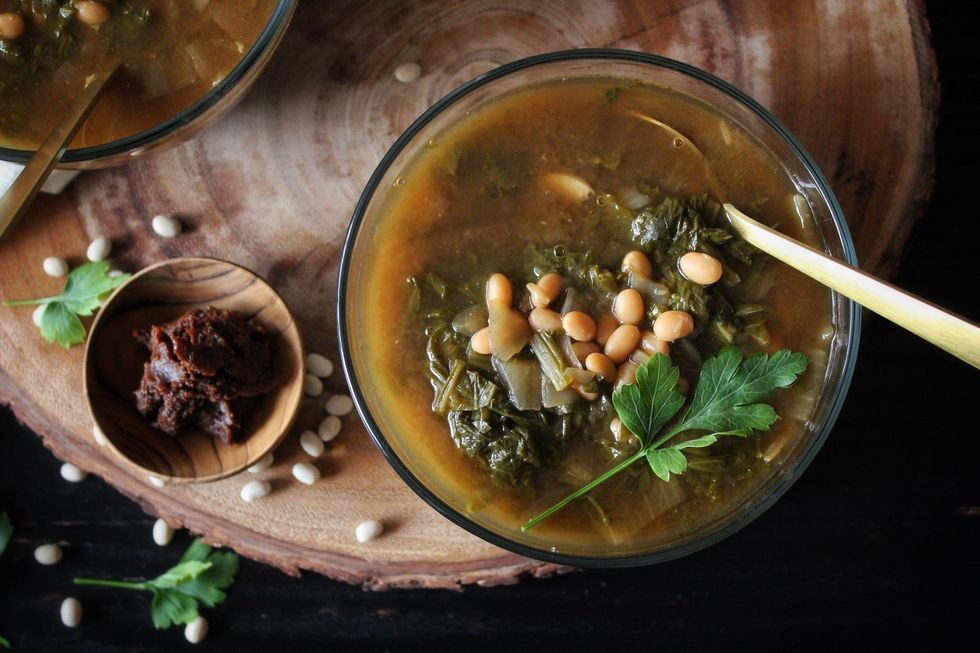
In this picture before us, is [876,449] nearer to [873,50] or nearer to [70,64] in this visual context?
[873,50]

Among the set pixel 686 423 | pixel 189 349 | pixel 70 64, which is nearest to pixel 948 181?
pixel 686 423

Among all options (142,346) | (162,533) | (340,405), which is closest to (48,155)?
(142,346)

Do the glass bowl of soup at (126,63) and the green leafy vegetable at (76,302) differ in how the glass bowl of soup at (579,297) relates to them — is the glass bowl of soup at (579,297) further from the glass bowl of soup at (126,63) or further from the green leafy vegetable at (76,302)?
the green leafy vegetable at (76,302)

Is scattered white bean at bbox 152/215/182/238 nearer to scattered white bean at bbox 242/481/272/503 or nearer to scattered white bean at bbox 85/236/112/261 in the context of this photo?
scattered white bean at bbox 85/236/112/261

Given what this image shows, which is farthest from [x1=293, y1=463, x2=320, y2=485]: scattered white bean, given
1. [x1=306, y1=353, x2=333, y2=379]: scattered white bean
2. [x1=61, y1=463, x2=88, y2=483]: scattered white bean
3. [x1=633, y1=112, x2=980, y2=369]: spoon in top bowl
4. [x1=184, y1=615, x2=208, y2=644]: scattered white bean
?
[x1=633, y1=112, x2=980, y2=369]: spoon in top bowl

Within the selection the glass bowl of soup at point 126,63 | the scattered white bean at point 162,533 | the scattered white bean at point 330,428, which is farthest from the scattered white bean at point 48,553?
the glass bowl of soup at point 126,63

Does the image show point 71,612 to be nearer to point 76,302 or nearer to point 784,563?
point 76,302
